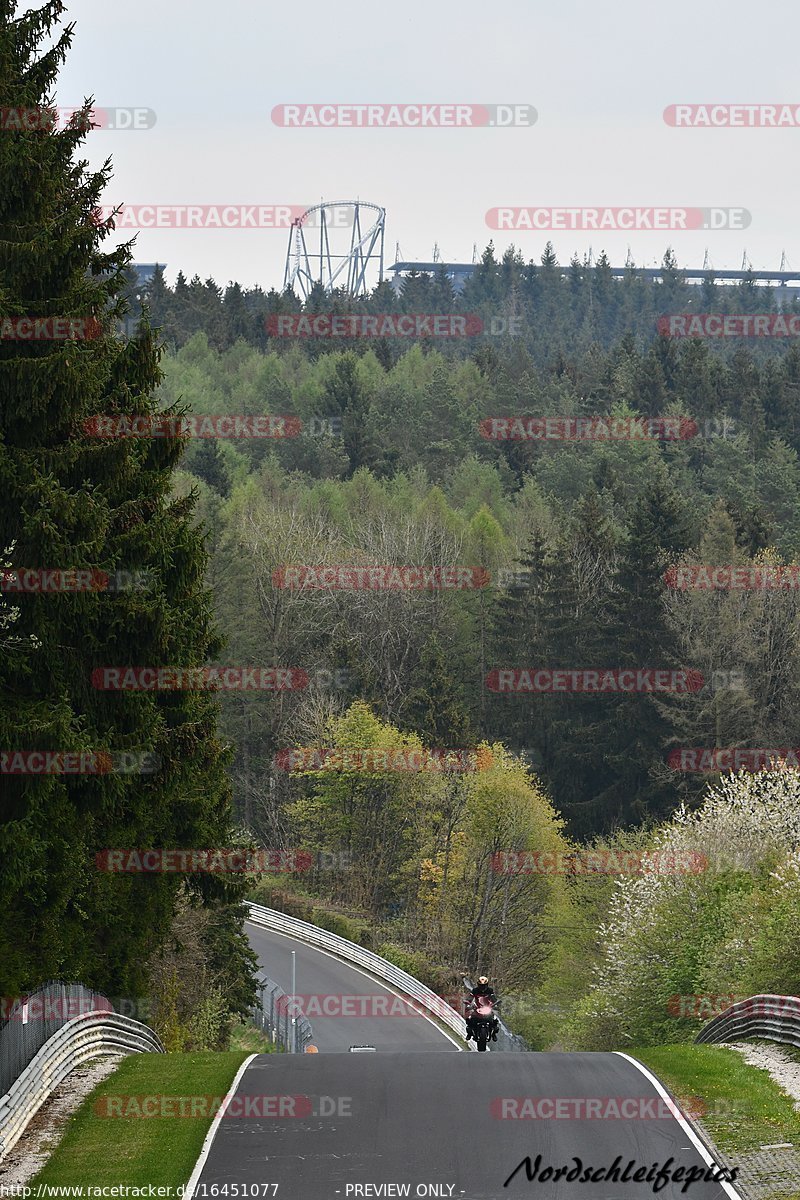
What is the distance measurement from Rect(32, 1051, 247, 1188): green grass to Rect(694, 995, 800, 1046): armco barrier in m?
8.14

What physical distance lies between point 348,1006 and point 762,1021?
86.5 feet

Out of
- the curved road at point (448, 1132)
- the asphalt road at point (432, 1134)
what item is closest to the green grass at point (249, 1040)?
the curved road at point (448, 1132)

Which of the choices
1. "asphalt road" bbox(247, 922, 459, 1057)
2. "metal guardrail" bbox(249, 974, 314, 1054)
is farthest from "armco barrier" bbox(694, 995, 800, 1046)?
"metal guardrail" bbox(249, 974, 314, 1054)

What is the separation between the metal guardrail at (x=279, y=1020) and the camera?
143 ft

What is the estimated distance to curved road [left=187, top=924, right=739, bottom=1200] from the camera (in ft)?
51.4

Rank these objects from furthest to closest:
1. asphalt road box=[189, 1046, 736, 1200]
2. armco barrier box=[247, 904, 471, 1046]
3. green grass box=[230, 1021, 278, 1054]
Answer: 1. armco barrier box=[247, 904, 471, 1046]
2. green grass box=[230, 1021, 278, 1054]
3. asphalt road box=[189, 1046, 736, 1200]

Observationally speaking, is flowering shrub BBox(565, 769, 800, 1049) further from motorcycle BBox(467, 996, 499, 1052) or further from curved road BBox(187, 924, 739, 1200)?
curved road BBox(187, 924, 739, 1200)

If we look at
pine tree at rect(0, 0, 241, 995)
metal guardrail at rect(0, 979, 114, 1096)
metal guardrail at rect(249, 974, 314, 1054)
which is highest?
pine tree at rect(0, 0, 241, 995)

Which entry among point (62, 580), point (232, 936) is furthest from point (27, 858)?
point (232, 936)

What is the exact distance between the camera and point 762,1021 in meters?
24.2

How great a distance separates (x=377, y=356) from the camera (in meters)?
130

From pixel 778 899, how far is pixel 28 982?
725 inches

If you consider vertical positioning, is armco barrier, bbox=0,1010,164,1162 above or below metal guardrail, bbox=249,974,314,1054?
above

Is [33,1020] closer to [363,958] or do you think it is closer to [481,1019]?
[481,1019]
